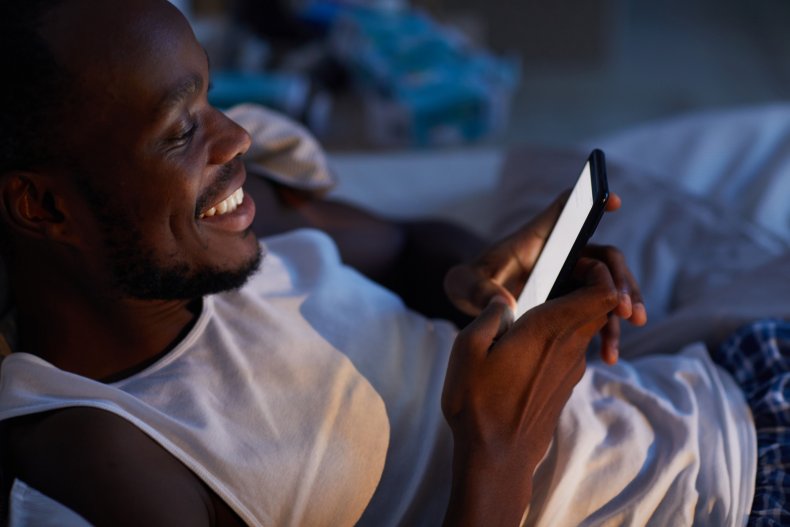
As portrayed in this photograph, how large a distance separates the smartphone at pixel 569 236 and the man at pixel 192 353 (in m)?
0.03

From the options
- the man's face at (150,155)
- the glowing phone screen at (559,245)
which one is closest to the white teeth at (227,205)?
the man's face at (150,155)

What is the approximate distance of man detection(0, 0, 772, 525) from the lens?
767mm

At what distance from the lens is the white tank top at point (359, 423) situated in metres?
0.80

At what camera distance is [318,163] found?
1.26m

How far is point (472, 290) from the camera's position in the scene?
994mm

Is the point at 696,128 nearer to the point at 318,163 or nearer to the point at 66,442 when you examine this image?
the point at 318,163

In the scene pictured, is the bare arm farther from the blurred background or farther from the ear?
the blurred background

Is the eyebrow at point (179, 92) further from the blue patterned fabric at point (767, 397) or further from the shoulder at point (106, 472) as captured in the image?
the blue patterned fabric at point (767, 397)

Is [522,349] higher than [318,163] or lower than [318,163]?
higher

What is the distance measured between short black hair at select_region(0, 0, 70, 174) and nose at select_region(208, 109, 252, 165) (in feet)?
0.46

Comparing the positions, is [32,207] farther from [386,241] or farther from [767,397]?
[767,397]

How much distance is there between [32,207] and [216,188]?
0.56ft

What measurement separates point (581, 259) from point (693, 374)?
0.19m

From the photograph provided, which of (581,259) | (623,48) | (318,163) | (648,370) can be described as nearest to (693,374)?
(648,370)
